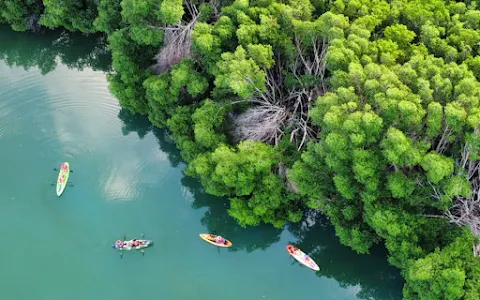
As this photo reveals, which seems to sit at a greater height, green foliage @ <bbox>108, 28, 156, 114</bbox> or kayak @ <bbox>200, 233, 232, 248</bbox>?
green foliage @ <bbox>108, 28, 156, 114</bbox>

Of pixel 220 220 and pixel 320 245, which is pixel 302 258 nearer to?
pixel 320 245

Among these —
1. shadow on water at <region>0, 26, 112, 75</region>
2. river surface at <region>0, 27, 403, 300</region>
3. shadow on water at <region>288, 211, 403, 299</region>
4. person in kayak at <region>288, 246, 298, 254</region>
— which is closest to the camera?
shadow on water at <region>288, 211, 403, 299</region>

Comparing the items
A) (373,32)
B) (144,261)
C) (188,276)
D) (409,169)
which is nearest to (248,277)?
(188,276)

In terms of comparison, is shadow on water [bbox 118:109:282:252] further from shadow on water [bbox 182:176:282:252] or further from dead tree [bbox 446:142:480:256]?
dead tree [bbox 446:142:480:256]

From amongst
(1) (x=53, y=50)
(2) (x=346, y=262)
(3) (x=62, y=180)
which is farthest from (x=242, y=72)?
(1) (x=53, y=50)

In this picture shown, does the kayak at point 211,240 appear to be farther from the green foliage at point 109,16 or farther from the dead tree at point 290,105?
the green foliage at point 109,16

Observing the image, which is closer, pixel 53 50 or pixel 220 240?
pixel 220 240

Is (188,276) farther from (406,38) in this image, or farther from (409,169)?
(406,38)

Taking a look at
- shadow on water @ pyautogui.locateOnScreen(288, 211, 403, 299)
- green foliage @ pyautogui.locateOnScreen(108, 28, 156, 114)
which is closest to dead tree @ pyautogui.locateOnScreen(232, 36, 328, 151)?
shadow on water @ pyautogui.locateOnScreen(288, 211, 403, 299)
